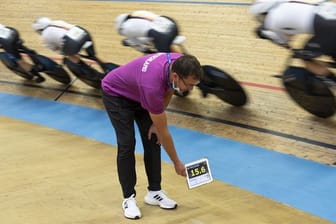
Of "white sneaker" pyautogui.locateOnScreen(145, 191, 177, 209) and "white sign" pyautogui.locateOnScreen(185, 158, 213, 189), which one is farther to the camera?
"white sneaker" pyautogui.locateOnScreen(145, 191, 177, 209)

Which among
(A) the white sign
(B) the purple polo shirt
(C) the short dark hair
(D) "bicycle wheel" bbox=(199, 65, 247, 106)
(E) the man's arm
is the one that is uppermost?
(C) the short dark hair

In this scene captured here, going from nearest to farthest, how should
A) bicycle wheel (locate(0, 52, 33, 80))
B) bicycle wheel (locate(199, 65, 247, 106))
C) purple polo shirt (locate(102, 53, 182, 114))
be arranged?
purple polo shirt (locate(102, 53, 182, 114)), bicycle wheel (locate(199, 65, 247, 106)), bicycle wheel (locate(0, 52, 33, 80))

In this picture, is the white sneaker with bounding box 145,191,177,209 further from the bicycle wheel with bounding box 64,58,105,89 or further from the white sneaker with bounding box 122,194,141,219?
the bicycle wheel with bounding box 64,58,105,89

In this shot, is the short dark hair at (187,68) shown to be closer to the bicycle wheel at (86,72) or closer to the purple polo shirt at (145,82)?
the purple polo shirt at (145,82)

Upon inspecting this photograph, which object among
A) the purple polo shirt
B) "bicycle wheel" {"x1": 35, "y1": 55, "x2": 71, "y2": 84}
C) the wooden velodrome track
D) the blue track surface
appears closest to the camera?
the purple polo shirt

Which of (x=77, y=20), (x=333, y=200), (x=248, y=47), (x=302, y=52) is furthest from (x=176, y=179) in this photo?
(x=77, y=20)

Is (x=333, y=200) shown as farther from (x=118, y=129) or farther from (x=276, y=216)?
(x=118, y=129)

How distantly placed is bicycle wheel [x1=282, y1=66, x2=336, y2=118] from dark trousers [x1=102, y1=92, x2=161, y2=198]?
1610 mm

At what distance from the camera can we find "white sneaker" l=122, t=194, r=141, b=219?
10.2 feet

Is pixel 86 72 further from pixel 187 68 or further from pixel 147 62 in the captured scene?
pixel 187 68

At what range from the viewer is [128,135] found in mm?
3037

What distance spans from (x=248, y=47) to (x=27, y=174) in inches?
123

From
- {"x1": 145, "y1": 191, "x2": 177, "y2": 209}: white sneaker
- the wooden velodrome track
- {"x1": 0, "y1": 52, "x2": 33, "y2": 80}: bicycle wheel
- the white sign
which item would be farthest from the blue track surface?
{"x1": 0, "y1": 52, "x2": 33, "y2": 80}: bicycle wheel

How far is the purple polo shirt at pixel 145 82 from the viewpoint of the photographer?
268 cm
